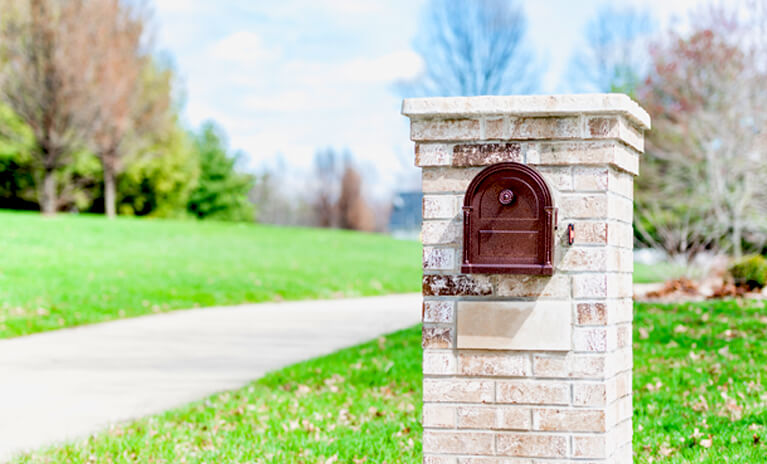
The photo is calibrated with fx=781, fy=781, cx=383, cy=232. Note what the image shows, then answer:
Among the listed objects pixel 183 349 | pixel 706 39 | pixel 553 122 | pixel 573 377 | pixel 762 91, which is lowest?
pixel 183 349

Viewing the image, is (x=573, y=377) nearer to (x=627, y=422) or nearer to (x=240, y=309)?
(x=627, y=422)

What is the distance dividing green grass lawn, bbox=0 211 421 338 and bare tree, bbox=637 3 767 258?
271 inches

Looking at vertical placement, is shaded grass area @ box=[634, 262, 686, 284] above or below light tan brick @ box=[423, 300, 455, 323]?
below

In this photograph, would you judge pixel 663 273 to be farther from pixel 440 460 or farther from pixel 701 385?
pixel 440 460

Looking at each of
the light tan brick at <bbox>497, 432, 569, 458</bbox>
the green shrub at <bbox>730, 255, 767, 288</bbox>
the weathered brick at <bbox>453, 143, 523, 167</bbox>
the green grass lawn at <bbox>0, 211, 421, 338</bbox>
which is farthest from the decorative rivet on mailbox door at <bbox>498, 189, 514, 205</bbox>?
the green shrub at <bbox>730, 255, 767, 288</bbox>

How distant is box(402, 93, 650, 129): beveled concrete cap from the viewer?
3.08 metres

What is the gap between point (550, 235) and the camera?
3072 mm

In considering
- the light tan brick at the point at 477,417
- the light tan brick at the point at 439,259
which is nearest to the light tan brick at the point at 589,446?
the light tan brick at the point at 477,417

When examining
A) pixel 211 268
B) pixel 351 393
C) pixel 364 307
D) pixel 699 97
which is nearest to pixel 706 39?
pixel 699 97

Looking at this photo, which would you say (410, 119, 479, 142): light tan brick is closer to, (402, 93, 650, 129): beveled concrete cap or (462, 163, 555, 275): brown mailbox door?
(402, 93, 650, 129): beveled concrete cap

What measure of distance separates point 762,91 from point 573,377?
16.0 meters

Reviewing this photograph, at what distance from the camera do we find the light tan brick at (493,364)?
318 centimetres

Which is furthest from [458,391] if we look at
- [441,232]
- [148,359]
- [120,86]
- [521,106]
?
[120,86]

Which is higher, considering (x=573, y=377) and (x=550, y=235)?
(x=550, y=235)
